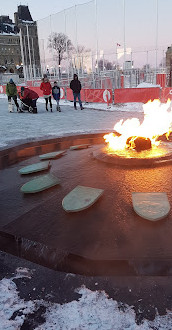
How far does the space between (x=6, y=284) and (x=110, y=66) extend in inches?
996

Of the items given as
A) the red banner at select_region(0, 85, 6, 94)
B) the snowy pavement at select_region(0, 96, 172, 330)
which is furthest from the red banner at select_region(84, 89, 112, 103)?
the red banner at select_region(0, 85, 6, 94)

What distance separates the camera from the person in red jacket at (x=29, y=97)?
1398 centimetres

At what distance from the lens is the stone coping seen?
18.6 feet

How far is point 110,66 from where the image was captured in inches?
993

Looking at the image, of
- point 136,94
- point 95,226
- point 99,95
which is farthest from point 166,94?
point 95,226

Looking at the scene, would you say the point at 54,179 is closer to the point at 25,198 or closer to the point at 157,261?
the point at 25,198

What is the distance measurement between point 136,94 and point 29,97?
5883 mm

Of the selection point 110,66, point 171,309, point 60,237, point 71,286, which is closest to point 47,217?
point 60,237

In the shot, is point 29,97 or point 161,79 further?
point 161,79

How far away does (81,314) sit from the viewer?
6.33 ft

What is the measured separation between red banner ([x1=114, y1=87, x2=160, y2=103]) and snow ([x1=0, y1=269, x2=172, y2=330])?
1361 centimetres

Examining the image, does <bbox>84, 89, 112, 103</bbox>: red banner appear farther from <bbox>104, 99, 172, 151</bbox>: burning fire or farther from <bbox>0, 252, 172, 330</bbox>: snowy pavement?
<bbox>0, 252, 172, 330</bbox>: snowy pavement

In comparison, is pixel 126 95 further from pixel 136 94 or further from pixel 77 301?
pixel 77 301

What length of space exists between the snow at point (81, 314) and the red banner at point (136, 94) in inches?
536
